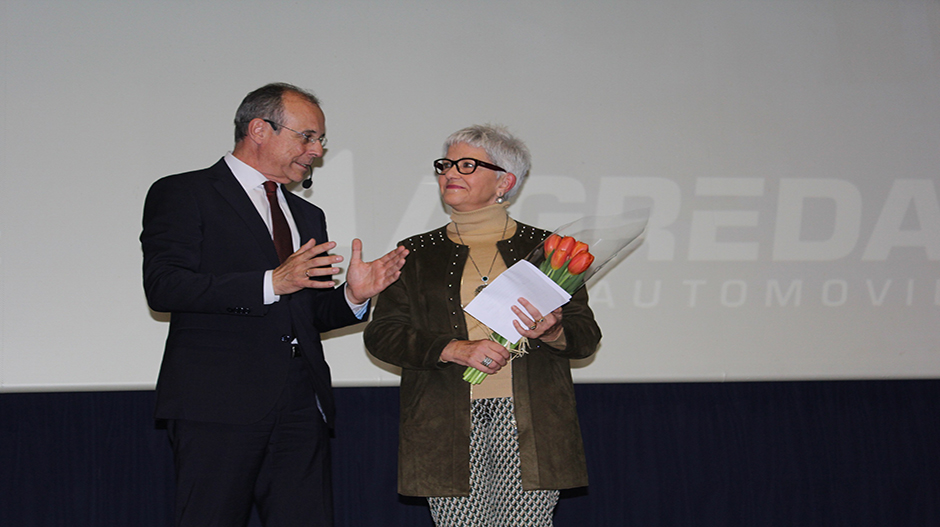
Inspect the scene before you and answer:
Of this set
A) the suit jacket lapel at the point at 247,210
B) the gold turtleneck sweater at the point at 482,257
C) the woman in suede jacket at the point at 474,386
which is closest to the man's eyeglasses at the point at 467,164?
the woman in suede jacket at the point at 474,386

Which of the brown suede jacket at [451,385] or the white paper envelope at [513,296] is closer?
the white paper envelope at [513,296]

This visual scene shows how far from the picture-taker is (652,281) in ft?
10.7

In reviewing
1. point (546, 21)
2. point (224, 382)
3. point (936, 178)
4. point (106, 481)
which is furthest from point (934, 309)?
point (106, 481)

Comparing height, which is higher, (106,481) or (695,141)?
(695,141)

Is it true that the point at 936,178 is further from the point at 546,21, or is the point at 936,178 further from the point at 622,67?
the point at 546,21

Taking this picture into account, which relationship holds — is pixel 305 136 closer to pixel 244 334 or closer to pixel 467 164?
pixel 467 164

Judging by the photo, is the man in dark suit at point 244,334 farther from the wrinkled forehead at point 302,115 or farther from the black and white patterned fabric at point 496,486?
the black and white patterned fabric at point 496,486

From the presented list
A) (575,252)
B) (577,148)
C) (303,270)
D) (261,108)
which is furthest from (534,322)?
(577,148)

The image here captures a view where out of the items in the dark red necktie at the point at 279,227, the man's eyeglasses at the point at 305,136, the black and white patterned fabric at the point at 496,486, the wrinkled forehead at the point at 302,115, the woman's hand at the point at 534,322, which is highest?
the wrinkled forehead at the point at 302,115

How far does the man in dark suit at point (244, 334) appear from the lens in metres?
1.92

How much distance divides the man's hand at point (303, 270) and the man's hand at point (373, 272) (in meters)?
0.16

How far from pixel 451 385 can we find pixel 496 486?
12.6 inches

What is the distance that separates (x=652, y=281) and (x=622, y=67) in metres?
0.95

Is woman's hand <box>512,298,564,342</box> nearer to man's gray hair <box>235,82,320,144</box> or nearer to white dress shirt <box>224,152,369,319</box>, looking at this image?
white dress shirt <box>224,152,369,319</box>
